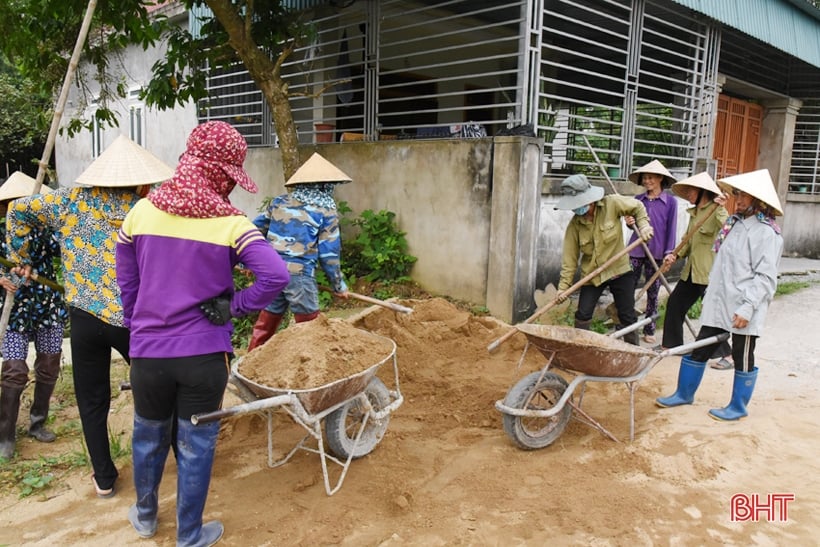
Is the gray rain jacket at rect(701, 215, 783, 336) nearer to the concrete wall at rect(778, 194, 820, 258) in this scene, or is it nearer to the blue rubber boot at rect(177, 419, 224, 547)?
the blue rubber boot at rect(177, 419, 224, 547)

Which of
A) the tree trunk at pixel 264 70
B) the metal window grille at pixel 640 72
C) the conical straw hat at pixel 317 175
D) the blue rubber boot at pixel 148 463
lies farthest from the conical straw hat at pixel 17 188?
the metal window grille at pixel 640 72

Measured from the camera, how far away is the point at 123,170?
313 cm

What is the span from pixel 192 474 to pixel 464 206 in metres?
4.70

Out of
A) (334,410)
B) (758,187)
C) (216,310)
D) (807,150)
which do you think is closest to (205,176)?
(216,310)

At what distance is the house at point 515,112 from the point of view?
6566 millimetres

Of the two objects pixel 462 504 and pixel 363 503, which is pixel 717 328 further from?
pixel 363 503

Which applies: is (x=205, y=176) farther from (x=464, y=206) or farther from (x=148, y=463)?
(x=464, y=206)

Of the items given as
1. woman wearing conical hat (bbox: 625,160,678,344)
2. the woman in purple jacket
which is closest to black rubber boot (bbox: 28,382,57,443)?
the woman in purple jacket

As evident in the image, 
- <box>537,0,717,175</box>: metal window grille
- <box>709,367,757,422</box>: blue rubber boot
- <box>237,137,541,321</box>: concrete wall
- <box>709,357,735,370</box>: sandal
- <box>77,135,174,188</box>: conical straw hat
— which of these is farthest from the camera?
<box>537,0,717,175</box>: metal window grille

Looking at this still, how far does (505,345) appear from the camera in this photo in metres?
5.94

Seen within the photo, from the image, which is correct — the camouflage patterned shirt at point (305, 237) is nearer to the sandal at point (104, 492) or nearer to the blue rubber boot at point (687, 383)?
the sandal at point (104, 492)

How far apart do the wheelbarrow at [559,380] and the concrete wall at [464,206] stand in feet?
7.87

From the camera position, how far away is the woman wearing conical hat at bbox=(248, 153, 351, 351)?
14.8 ft

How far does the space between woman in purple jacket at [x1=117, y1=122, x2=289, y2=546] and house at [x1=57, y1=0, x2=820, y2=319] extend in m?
4.11
